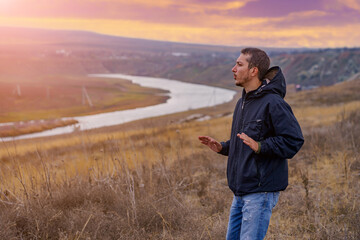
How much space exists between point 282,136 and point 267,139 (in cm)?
11

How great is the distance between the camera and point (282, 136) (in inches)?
93.3

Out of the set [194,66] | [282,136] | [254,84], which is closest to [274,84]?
[254,84]

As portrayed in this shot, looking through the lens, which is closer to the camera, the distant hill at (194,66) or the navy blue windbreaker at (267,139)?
the navy blue windbreaker at (267,139)

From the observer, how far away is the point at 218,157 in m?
8.23

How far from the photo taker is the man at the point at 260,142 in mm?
2355

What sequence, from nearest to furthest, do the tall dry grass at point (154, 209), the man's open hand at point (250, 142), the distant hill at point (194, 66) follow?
the man's open hand at point (250, 142), the tall dry grass at point (154, 209), the distant hill at point (194, 66)

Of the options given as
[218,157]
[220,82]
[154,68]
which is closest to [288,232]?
[218,157]

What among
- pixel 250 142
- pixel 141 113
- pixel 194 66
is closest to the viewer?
pixel 250 142

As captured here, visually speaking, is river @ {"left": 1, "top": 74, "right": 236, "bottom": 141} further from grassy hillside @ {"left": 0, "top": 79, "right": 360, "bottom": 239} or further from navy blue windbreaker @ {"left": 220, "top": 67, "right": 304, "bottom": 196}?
navy blue windbreaker @ {"left": 220, "top": 67, "right": 304, "bottom": 196}

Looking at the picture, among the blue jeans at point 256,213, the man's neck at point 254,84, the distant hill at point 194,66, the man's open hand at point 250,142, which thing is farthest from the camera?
the distant hill at point 194,66

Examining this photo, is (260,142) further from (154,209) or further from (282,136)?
(154,209)

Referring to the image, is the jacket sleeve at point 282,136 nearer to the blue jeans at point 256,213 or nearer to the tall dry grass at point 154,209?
the blue jeans at point 256,213

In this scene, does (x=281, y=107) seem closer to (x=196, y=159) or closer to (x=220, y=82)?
(x=196, y=159)

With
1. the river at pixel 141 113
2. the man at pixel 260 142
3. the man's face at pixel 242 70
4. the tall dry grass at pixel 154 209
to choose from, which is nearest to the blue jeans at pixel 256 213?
the man at pixel 260 142
